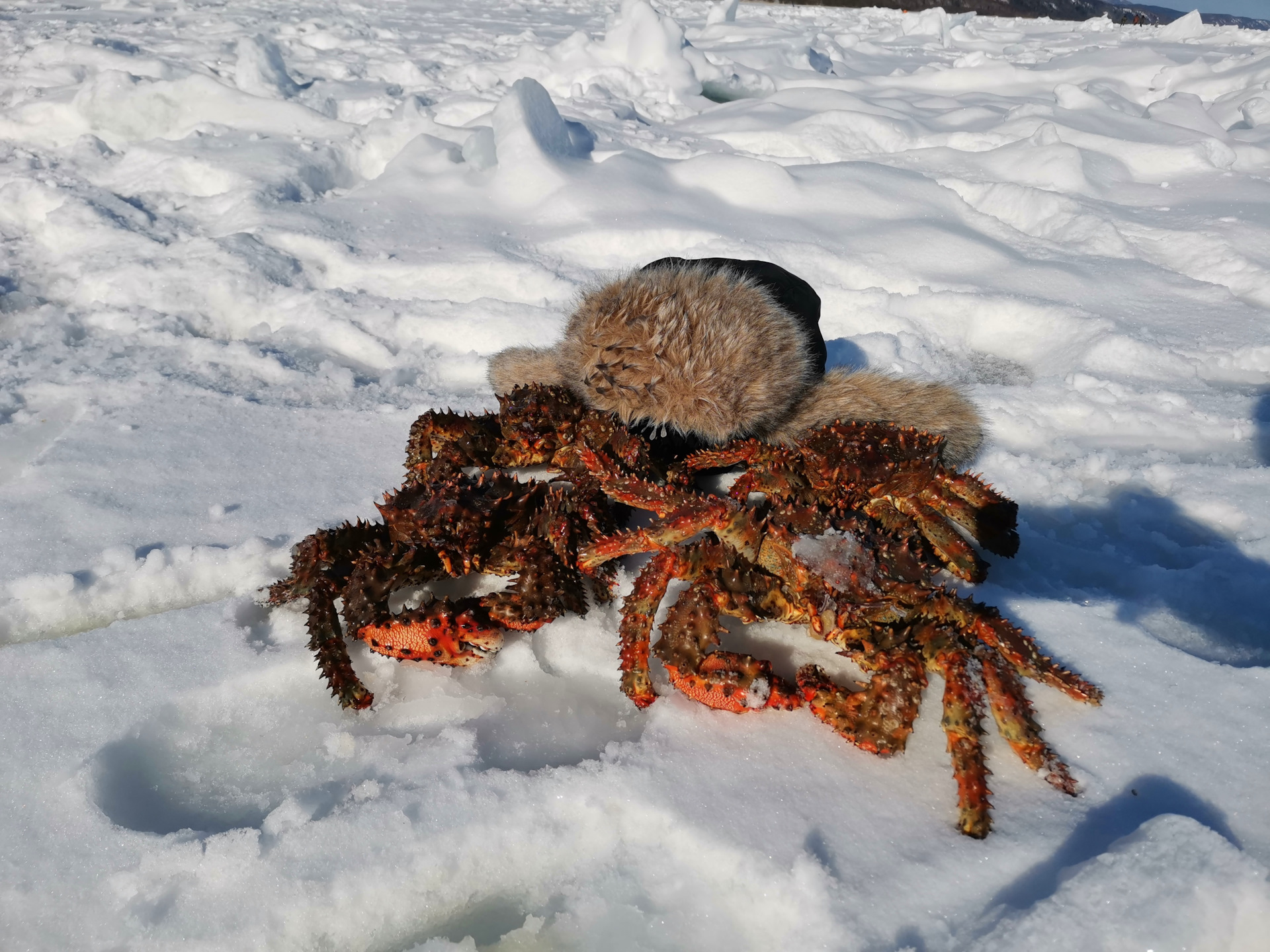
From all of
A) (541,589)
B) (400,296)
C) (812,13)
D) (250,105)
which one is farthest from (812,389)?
(812,13)

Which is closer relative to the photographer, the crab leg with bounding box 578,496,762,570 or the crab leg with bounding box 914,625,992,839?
the crab leg with bounding box 914,625,992,839

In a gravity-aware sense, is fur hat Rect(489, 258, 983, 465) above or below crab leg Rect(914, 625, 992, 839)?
above

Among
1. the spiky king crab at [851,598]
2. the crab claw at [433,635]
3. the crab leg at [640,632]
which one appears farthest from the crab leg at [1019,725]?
the crab claw at [433,635]

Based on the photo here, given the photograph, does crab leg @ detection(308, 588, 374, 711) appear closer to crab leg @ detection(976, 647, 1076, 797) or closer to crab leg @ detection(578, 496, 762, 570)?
crab leg @ detection(578, 496, 762, 570)

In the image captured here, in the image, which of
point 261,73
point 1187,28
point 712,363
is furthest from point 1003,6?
point 712,363

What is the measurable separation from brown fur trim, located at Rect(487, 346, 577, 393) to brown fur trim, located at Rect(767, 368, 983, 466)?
98 cm

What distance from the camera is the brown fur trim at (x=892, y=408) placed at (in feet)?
8.93

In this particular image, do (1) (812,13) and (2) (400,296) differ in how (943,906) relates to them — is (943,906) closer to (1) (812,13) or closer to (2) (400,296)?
(2) (400,296)

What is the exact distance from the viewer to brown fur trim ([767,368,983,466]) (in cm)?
272

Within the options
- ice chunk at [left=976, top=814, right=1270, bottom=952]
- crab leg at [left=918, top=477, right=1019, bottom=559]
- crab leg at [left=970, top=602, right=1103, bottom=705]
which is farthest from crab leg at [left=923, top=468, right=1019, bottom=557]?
ice chunk at [left=976, top=814, right=1270, bottom=952]

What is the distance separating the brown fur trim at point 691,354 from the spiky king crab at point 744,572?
0.11 metres

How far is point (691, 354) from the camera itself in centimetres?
236

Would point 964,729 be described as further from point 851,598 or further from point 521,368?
point 521,368

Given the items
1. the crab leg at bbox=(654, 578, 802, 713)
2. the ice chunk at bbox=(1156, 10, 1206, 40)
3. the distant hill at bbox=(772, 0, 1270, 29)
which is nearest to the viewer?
the crab leg at bbox=(654, 578, 802, 713)
